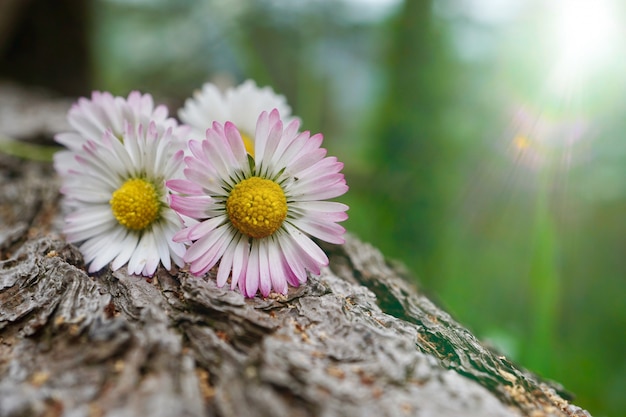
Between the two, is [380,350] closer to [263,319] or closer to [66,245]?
[263,319]

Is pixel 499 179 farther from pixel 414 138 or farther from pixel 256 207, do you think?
pixel 256 207

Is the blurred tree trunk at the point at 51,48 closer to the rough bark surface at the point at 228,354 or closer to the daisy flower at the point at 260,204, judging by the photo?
the rough bark surface at the point at 228,354

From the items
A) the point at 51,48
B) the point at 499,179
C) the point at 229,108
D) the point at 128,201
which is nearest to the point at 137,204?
the point at 128,201

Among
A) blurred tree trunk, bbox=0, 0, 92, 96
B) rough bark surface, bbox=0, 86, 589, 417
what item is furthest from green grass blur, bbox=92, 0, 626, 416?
rough bark surface, bbox=0, 86, 589, 417

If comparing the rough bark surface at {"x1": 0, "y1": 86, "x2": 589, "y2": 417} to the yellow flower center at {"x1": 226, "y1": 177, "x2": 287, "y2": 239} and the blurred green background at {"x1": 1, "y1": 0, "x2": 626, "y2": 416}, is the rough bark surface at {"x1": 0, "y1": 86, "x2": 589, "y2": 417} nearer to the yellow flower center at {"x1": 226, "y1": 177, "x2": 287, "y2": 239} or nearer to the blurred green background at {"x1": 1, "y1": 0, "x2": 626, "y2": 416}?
the yellow flower center at {"x1": 226, "y1": 177, "x2": 287, "y2": 239}

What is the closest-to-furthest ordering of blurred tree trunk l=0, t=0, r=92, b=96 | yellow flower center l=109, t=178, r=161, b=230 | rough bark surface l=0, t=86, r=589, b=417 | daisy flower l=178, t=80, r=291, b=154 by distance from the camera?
rough bark surface l=0, t=86, r=589, b=417, yellow flower center l=109, t=178, r=161, b=230, daisy flower l=178, t=80, r=291, b=154, blurred tree trunk l=0, t=0, r=92, b=96

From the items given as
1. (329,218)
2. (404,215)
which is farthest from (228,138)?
(404,215)
